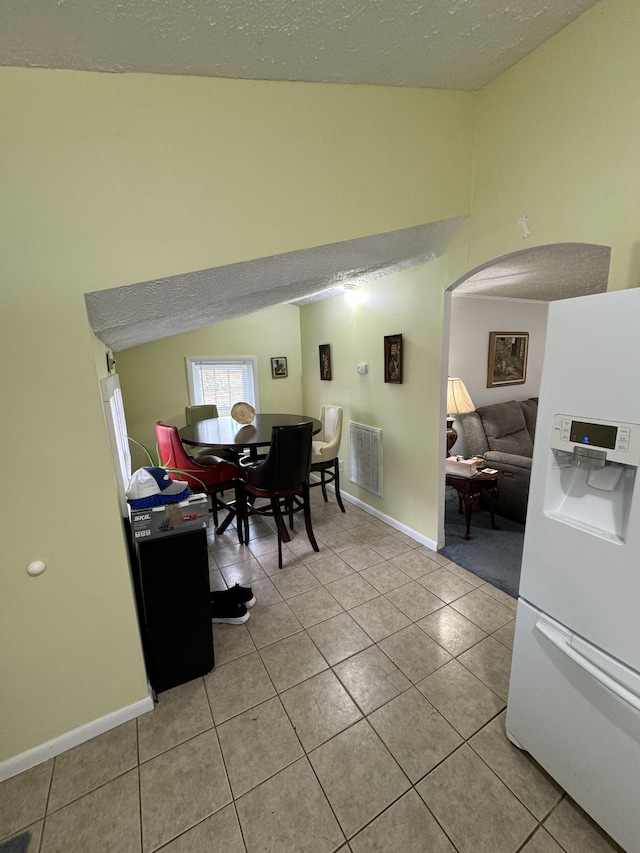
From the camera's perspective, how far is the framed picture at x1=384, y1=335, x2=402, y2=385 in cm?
298

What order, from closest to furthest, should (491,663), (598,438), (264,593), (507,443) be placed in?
(598,438)
(491,663)
(264,593)
(507,443)

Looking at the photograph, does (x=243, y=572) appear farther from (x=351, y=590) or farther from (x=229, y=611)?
(x=351, y=590)

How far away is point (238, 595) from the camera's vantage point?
231 cm

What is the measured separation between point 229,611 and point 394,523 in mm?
1731

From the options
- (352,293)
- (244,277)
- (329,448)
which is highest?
(352,293)

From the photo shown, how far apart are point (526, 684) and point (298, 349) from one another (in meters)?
4.30

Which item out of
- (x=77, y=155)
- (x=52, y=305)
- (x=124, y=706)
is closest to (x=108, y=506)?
(x=52, y=305)

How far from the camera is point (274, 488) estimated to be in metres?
2.72

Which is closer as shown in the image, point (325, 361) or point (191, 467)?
point (191, 467)

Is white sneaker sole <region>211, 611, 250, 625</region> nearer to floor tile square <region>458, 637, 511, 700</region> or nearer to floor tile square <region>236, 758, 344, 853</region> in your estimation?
floor tile square <region>236, 758, 344, 853</region>

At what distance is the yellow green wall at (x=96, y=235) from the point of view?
1.16 m

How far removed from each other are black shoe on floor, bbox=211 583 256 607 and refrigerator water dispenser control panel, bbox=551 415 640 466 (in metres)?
2.02

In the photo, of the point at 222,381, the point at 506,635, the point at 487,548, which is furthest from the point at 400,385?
the point at 222,381

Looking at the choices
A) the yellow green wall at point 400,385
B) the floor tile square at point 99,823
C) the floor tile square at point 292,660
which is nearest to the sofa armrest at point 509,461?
the yellow green wall at point 400,385
